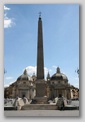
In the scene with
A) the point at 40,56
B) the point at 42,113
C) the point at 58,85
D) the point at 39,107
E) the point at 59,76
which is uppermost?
the point at 40,56

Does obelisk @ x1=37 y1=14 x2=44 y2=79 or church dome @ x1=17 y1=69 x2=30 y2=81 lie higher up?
obelisk @ x1=37 y1=14 x2=44 y2=79

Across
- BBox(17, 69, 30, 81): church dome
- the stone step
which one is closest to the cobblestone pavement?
the stone step

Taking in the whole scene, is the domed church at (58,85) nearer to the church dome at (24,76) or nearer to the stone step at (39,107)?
the stone step at (39,107)

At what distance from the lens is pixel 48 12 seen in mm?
7609

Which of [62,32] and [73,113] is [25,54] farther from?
[73,113]

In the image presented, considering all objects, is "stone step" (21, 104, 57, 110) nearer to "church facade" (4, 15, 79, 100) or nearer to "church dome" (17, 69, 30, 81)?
"church facade" (4, 15, 79, 100)

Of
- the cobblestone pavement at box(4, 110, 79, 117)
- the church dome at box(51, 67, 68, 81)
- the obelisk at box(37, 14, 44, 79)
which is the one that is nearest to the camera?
the cobblestone pavement at box(4, 110, 79, 117)

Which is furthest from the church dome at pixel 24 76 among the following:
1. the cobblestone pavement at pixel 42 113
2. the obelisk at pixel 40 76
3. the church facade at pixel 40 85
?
the cobblestone pavement at pixel 42 113

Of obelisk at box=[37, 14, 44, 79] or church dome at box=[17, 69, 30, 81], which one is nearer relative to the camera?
church dome at box=[17, 69, 30, 81]

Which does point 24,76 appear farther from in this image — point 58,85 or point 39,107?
point 58,85

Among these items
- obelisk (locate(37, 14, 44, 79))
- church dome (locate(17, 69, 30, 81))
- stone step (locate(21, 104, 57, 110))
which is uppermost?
obelisk (locate(37, 14, 44, 79))

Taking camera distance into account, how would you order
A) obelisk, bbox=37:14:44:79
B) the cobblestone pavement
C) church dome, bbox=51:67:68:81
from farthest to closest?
obelisk, bbox=37:14:44:79 < church dome, bbox=51:67:68:81 < the cobblestone pavement

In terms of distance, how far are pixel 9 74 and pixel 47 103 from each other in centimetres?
98

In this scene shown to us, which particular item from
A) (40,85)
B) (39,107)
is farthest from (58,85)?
(39,107)
